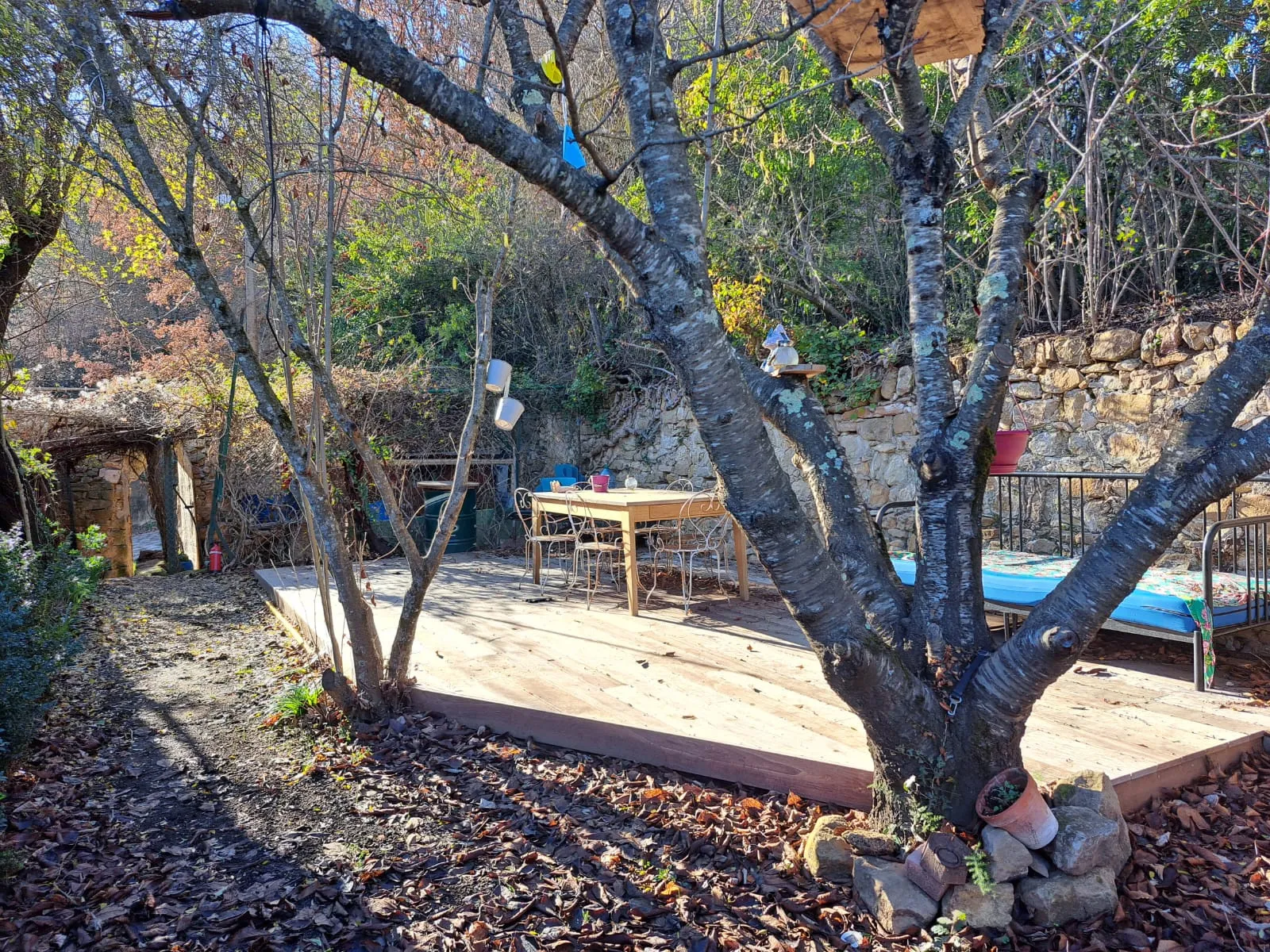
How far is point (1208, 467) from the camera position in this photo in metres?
1.78

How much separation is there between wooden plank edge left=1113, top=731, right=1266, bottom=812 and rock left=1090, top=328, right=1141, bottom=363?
2.81m

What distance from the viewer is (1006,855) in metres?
1.88

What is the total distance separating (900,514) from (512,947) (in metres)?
4.90

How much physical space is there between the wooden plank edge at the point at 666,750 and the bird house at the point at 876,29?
2.01 m

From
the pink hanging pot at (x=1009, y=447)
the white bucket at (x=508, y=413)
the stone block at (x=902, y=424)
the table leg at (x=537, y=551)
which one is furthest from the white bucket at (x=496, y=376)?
the stone block at (x=902, y=424)

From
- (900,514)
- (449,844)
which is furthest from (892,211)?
(449,844)

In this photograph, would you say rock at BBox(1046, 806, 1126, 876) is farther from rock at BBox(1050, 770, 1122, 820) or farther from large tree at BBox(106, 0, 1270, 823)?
large tree at BBox(106, 0, 1270, 823)

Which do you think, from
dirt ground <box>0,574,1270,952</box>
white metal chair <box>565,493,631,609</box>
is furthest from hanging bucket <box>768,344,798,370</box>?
white metal chair <box>565,493,631,609</box>

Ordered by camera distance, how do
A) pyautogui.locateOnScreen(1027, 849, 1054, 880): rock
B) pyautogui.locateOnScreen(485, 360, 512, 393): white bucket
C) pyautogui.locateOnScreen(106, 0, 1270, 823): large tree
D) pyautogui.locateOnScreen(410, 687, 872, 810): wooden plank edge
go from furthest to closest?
pyautogui.locateOnScreen(485, 360, 512, 393): white bucket < pyautogui.locateOnScreen(410, 687, 872, 810): wooden plank edge < pyautogui.locateOnScreen(1027, 849, 1054, 880): rock < pyautogui.locateOnScreen(106, 0, 1270, 823): large tree

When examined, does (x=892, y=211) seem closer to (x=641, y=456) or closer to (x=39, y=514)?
(x=641, y=456)

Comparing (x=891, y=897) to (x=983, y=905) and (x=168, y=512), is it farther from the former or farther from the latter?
(x=168, y=512)

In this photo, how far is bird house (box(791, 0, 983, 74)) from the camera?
7.37 feet

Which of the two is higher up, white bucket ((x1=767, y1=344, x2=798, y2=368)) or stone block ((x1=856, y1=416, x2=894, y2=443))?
white bucket ((x1=767, y1=344, x2=798, y2=368))

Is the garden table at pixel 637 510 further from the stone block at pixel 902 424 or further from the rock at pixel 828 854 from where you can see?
the rock at pixel 828 854
